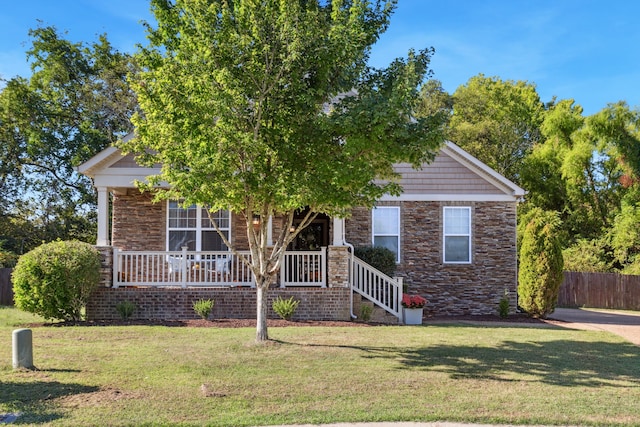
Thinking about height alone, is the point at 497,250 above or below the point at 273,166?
below

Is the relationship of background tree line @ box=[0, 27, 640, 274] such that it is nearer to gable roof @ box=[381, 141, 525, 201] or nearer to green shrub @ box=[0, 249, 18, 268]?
green shrub @ box=[0, 249, 18, 268]

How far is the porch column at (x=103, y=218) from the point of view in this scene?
559 inches

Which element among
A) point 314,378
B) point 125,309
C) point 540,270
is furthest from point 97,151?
point 314,378

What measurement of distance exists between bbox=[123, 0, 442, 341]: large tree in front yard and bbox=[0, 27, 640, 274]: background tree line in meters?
16.1

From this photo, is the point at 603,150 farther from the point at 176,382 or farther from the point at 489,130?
the point at 176,382

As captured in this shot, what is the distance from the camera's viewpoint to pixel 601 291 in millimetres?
23828

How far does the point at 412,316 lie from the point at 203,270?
5.47 metres

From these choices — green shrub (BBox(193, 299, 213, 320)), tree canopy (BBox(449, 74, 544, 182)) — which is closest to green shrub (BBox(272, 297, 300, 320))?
green shrub (BBox(193, 299, 213, 320))

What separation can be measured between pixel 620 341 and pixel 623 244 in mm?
16500

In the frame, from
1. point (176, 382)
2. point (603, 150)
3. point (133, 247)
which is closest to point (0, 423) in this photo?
point (176, 382)

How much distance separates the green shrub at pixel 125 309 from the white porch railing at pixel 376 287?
17.1 feet

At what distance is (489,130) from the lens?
32906mm

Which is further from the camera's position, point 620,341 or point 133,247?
point 133,247

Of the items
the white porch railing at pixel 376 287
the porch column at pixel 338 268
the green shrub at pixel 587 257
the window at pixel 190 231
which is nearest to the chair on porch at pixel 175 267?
the window at pixel 190 231
